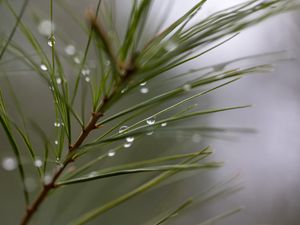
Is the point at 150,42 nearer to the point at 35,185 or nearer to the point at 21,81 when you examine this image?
the point at 35,185

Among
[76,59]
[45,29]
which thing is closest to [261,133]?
[76,59]

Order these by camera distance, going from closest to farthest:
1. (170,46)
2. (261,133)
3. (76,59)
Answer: (170,46) → (76,59) → (261,133)

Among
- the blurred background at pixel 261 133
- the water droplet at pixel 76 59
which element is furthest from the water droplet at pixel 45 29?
the blurred background at pixel 261 133

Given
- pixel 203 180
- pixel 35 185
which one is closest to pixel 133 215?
pixel 203 180

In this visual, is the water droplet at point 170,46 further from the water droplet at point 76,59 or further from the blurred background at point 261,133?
the blurred background at point 261,133

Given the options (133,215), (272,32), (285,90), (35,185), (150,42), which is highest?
(272,32)

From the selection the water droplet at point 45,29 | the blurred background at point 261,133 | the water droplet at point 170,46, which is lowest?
the water droplet at point 170,46

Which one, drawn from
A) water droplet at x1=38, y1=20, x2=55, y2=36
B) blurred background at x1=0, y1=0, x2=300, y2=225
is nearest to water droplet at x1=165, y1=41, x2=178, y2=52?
water droplet at x1=38, y1=20, x2=55, y2=36

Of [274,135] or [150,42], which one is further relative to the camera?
[274,135]

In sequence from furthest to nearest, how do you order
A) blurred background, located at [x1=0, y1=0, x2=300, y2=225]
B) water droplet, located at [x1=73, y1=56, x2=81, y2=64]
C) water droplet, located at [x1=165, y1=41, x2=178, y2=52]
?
blurred background, located at [x1=0, y1=0, x2=300, y2=225] → water droplet, located at [x1=73, y1=56, x2=81, y2=64] → water droplet, located at [x1=165, y1=41, x2=178, y2=52]

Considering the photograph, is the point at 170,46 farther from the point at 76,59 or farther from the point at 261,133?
the point at 261,133

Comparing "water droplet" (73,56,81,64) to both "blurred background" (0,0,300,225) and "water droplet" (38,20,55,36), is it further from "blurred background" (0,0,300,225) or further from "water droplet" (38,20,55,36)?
"blurred background" (0,0,300,225)
